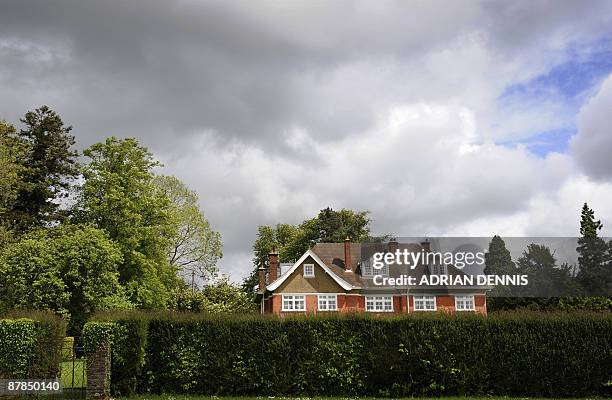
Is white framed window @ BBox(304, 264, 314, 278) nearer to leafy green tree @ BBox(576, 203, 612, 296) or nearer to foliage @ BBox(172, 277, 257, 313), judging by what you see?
foliage @ BBox(172, 277, 257, 313)

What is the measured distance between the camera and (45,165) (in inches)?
1864

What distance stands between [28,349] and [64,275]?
52.0ft

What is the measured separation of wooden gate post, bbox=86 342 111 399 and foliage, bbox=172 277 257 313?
27.8 metres

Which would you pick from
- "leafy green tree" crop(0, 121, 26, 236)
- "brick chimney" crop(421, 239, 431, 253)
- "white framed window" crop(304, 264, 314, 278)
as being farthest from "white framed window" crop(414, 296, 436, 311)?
"leafy green tree" crop(0, 121, 26, 236)

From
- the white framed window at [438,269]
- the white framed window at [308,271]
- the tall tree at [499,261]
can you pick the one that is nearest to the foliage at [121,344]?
the white framed window at [308,271]

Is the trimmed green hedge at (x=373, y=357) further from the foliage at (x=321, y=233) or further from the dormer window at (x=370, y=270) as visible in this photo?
the foliage at (x=321, y=233)

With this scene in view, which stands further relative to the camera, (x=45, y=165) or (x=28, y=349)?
(x=45, y=165)

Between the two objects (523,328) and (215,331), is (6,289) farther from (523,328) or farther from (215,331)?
(523,328)

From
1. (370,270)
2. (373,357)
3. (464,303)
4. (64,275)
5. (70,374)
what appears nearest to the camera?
(373,357)

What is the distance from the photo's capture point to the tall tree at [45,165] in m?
46.4

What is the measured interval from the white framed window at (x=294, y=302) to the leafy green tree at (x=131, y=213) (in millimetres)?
9654

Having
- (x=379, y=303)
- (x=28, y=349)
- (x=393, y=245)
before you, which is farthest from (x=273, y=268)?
(x=28, y=349)

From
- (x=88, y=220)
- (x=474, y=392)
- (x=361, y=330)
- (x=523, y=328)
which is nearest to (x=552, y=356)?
(x=523, y=328)

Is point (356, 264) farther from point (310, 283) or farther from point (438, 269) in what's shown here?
point (438, 269)
